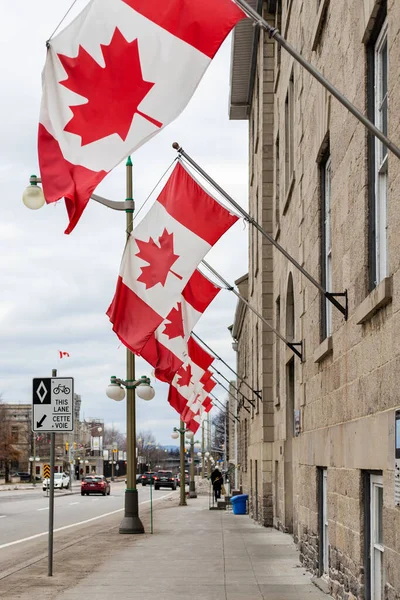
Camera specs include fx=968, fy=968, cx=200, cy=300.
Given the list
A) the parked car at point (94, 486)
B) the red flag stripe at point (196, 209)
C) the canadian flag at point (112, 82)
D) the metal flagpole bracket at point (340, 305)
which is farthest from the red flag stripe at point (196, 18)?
the parked car at point (94, 486)

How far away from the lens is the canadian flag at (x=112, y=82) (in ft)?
27.4

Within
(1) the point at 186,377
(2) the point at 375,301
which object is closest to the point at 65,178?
(2) the point at 375,301

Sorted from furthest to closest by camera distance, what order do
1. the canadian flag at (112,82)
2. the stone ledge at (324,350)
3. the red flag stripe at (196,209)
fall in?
1. the red flag stripe at (196,209)
2. the stone ledge at (324,350)
3. the canadian flag at (112,82)

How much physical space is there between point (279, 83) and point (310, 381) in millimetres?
11392

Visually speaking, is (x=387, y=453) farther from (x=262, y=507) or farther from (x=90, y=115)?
(x=262, y=507)

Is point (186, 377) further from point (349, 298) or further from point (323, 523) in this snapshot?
point (349, 298)

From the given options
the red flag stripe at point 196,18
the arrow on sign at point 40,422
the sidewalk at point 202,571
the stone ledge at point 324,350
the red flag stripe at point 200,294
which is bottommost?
the sidewalk at point 202,571

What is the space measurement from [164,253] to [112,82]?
4352 mm

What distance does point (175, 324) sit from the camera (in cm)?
1641

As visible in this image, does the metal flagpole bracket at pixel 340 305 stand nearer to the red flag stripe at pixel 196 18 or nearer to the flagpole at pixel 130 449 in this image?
the red flag stripe at pixel 196 18

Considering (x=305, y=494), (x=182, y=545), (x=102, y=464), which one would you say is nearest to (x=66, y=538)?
(x=182, y=545)

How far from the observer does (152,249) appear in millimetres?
12961

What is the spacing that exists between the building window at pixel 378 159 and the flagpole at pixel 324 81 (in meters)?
1.64

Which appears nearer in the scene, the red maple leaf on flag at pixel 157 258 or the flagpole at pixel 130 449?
the red maple leaf on flag at pixel 157 258
